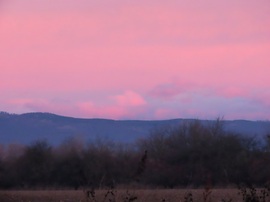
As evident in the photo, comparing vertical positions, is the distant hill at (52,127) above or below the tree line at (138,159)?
above

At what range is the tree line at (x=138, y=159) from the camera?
5778 centimetres

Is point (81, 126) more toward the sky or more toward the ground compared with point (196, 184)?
more toward the sky

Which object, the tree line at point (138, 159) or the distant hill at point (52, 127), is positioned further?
the distant hill at point (52, 127)

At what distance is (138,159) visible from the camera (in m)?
57.9

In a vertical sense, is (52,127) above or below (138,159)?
above

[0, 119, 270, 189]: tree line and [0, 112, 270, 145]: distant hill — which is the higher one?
[0, 112, 270, 145]: distant hill

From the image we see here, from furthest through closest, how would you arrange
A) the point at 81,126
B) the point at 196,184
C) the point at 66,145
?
1. the point at 81,126
2. the point at 66,145
3. the point at 196,184

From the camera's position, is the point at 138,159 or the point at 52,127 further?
the point at 52,127

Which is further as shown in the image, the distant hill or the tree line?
the distant hill

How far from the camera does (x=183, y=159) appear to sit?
206 ft

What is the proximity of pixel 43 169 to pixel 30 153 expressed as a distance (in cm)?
275

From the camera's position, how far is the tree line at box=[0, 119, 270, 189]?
5778 centimetres

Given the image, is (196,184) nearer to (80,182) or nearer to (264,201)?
(80,182)

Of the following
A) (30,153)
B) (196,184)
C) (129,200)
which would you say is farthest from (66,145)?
(129,200)
